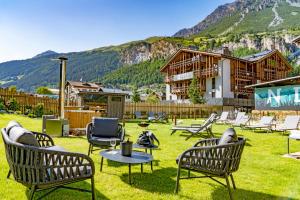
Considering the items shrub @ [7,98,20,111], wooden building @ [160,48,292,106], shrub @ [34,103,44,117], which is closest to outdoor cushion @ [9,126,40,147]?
shrub @ [34,103,44,117]

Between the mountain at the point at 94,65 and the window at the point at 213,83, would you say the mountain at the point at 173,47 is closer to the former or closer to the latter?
the mountain at the point at 94,65

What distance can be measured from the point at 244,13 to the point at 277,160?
702 ft

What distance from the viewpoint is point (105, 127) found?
725 cm

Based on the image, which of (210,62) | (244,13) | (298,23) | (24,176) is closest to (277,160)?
(24,176)

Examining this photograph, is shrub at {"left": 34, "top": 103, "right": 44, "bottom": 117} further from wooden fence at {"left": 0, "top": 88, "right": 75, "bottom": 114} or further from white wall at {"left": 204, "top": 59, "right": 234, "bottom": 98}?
white wall at {"left": 204, "top": 59, "right": 234, "bottom": 98}

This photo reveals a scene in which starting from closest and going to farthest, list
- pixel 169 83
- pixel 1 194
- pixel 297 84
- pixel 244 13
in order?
pixel 1 194
pixel 297 84
pixel 169 83
pixel 244 13

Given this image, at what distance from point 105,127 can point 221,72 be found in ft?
109

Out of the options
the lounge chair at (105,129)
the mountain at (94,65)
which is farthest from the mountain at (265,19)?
the lounge chair at (105,129)

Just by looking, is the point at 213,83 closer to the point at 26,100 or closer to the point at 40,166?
the point at 26,100

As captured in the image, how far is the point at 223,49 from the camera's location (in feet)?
144

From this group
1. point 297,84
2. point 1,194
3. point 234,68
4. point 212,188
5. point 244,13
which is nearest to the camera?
point 1,194

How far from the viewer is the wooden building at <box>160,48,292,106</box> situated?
38.6 meters

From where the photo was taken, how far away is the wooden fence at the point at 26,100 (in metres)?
22.2

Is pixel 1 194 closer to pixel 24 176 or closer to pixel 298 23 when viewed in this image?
pixel 24 176
